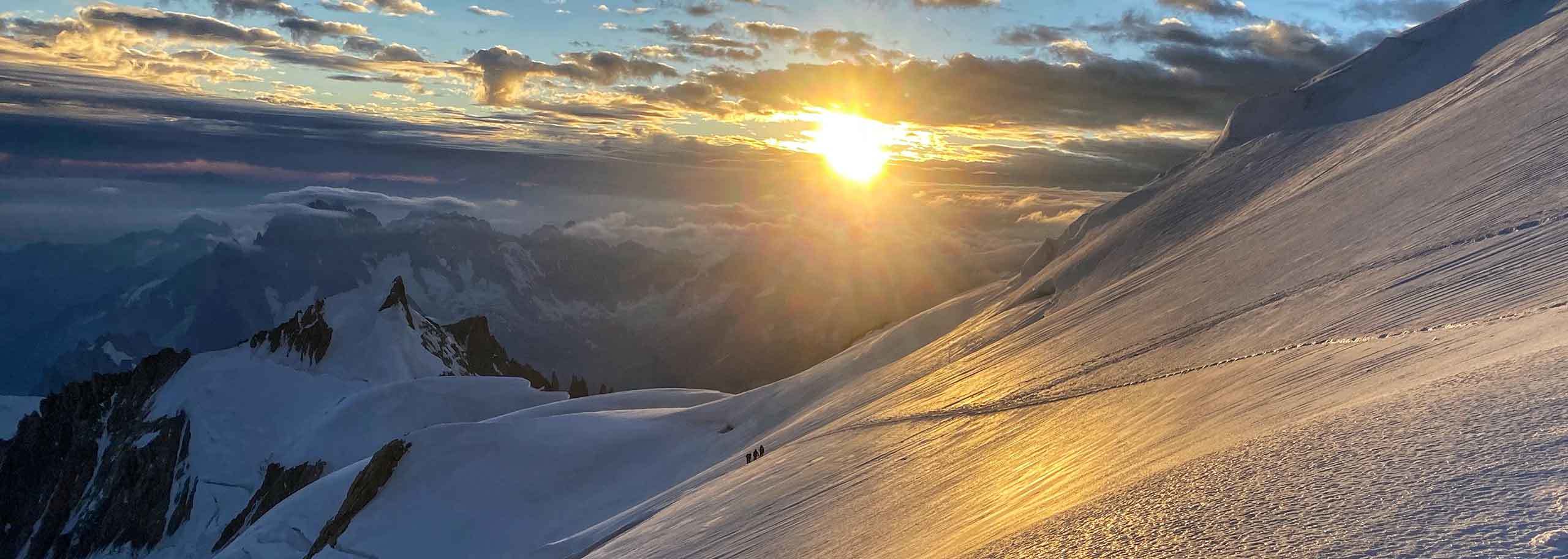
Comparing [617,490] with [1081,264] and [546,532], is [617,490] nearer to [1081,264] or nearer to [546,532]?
[546,532]

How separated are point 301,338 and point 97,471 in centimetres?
3297

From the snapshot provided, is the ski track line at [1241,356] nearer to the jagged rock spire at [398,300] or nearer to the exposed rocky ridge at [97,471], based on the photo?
the exposed rocky ridge at [97,471]

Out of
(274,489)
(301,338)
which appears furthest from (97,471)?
(274,489)

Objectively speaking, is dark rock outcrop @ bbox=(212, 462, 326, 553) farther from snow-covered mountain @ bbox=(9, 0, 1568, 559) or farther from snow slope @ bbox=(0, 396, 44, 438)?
snow slope @ bbox=(0, 396, 44, 438)

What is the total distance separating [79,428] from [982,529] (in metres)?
161

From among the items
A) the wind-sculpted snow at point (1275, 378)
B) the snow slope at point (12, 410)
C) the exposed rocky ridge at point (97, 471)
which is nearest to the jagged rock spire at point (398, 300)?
the exposed rocky ridge at point (97, 471)

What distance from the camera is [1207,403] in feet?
46.4

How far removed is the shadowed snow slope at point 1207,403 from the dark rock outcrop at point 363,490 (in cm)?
52

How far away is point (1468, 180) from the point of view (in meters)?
21.8

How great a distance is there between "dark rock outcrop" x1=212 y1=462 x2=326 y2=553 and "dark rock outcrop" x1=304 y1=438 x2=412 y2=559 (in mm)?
35293

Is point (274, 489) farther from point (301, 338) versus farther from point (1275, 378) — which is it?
point (1275, 378)

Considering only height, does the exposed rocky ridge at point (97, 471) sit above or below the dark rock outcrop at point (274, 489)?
below

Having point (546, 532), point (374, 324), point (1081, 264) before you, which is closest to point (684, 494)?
point (546, 532)

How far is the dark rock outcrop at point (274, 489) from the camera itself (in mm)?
81062
